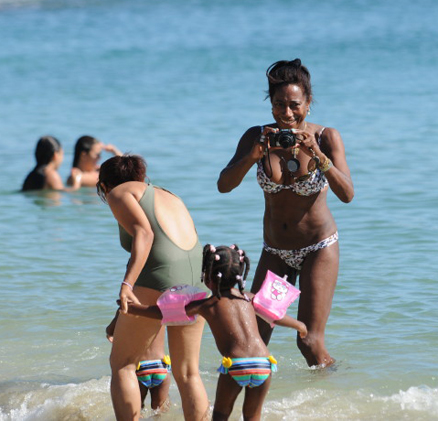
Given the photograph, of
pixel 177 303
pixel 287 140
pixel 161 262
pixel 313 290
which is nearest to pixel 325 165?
pixel 287 140

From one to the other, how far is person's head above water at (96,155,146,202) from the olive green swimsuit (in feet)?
0.33

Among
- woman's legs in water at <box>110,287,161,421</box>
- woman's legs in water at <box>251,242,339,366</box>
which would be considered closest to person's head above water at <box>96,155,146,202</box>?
woman's legs in water at <box>110,287,161,421</box>

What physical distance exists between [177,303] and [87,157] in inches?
334

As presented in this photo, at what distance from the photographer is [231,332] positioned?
455 cm

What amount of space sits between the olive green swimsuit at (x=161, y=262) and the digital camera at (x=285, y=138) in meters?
0.73

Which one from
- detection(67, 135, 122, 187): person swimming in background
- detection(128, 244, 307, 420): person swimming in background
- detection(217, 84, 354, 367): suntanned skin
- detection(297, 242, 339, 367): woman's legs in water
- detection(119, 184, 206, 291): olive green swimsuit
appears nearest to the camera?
detection(128, 244, 307, 420): person swimming in background

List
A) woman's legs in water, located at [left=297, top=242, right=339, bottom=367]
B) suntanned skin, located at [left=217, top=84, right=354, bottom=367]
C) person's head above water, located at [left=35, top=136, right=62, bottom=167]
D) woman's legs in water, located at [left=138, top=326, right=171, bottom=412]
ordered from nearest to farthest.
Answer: woman's legs in water, located at [left=138, top=326, right=171, bottom=412] < suntanned skin, located at [left=217, top=84, right=354, bottom=367] < woman's legs in water, located at [left=297, top=242, right=339, bottom=367] < person's head above water, located at [left=35, top=136, right=62, bottom=167]

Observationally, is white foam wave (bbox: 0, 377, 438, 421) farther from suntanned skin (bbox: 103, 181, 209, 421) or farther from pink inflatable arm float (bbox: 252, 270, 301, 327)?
pink inflatable arm float (bbox: 252, 270, 301, 327)

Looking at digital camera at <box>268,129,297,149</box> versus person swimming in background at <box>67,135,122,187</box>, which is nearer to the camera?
digital camera at <box>268,129,297,149</box>

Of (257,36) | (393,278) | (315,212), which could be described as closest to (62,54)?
(257,36)

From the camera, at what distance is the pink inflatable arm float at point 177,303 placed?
14.8 feet

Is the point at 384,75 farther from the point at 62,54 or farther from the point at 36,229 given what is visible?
the point at 36,229

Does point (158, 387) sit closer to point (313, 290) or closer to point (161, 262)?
point (161, 262)

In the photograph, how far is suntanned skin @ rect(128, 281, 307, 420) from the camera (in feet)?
14.9
